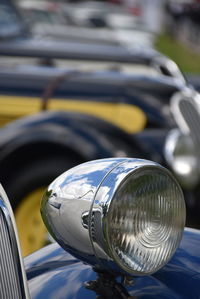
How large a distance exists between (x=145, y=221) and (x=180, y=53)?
46.6 ft

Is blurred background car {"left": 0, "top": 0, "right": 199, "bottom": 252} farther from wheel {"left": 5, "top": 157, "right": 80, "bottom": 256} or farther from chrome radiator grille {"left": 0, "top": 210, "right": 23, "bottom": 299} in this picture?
chrome radiator grille {"left": 0, "top": 210, "right": 23, "bottom": 299}

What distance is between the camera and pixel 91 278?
175 cm

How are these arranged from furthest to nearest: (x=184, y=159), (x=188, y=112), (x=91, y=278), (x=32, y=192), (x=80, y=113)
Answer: (x=188, y=112) → (x=184, y=159) → (x=80, y=113) → (x=32, y=192) → (x=91, y=278)

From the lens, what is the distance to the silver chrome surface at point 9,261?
1.54 metres

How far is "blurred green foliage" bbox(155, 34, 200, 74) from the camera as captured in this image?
13.0 meters

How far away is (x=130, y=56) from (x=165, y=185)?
177 inches

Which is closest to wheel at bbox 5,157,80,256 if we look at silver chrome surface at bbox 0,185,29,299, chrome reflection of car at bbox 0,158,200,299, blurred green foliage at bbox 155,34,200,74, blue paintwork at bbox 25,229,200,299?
blue paintwork at bbox 25,229,200,299

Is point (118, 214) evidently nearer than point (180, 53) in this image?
Yes

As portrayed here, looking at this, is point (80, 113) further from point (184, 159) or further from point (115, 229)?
point (115, 229)

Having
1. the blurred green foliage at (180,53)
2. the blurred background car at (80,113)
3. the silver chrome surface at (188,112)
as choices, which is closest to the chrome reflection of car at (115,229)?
the blurred background car at (80,113)

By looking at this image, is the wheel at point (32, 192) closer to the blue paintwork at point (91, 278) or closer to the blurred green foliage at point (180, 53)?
the blue paintwork at point (91, 278)

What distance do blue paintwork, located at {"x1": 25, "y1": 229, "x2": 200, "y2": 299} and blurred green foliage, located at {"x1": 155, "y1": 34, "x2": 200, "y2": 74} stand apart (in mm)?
10444

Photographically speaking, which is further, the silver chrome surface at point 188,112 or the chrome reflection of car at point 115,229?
the silver chrome surface at point 188,112

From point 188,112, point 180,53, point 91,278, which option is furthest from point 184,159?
point 180,53
